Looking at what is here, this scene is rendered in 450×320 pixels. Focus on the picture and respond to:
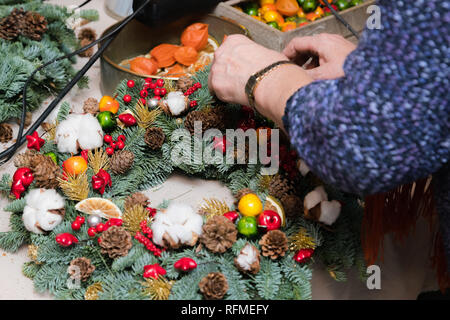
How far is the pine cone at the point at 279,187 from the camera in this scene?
65cm

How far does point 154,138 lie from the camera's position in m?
0.70

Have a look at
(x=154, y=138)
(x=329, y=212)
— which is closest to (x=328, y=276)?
(x=329, y=212)

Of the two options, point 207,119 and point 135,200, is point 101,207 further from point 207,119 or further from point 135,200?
point 207,119

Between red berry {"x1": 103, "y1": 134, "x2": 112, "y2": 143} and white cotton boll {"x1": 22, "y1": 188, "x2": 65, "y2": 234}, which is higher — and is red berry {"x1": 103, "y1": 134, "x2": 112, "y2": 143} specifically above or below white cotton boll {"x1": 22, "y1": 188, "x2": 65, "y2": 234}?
above

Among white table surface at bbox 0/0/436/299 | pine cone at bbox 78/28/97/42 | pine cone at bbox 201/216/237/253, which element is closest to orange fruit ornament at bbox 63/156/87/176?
white table surface at bbox 0/0/436/299

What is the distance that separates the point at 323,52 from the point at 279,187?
195 mm

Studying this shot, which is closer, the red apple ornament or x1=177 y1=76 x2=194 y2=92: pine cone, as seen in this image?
the red apple ornament

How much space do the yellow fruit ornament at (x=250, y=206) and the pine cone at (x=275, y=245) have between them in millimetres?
47

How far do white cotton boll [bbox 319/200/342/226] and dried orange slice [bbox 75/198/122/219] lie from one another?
0.84 ft

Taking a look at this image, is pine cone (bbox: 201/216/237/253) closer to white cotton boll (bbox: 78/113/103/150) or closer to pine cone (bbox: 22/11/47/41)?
white cotton boll (bbox: 78/113/103/150)

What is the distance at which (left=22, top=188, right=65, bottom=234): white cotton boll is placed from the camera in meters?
0.61

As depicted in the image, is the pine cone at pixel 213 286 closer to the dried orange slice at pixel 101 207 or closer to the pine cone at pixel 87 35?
the dried orange slice at pixel 101 207

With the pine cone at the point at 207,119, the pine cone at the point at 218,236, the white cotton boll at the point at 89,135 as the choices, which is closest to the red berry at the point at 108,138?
the white cotton boll at the point at 89,135
